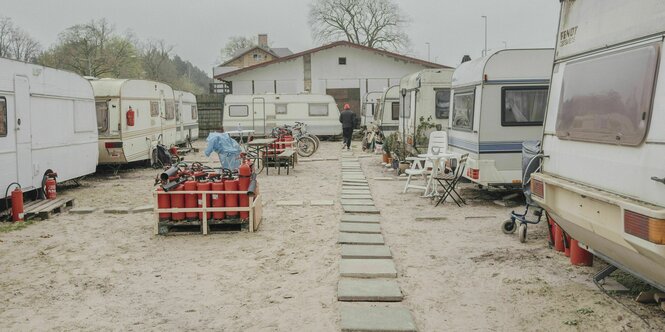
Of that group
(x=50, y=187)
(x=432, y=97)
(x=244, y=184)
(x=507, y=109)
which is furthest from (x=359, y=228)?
(x=432, y=97)

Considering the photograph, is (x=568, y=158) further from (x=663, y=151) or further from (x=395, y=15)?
(x=395, y=15)

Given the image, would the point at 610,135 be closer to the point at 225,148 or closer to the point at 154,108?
the point at 225,148

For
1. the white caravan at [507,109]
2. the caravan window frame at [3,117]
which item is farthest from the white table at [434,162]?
the caravan window frame at [3,117]

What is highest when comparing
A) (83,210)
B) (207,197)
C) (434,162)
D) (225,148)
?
(225,148)

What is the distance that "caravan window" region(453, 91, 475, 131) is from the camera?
1000 cm

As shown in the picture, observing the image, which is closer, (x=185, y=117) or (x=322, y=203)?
(x=322, y=203)

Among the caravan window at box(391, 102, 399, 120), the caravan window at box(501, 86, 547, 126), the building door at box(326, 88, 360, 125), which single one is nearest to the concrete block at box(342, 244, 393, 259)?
the caravan window at box(501, 86, 547, 126)

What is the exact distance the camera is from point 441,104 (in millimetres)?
14172

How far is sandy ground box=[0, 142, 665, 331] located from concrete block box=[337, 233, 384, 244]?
15 centimetres

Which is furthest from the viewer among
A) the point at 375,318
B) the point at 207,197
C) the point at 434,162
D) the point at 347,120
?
the point at 347,120

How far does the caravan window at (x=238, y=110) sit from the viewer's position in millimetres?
25359

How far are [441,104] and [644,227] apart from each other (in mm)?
10806

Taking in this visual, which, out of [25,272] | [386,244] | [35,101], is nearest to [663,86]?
[386,244]

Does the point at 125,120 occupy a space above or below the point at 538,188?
above
